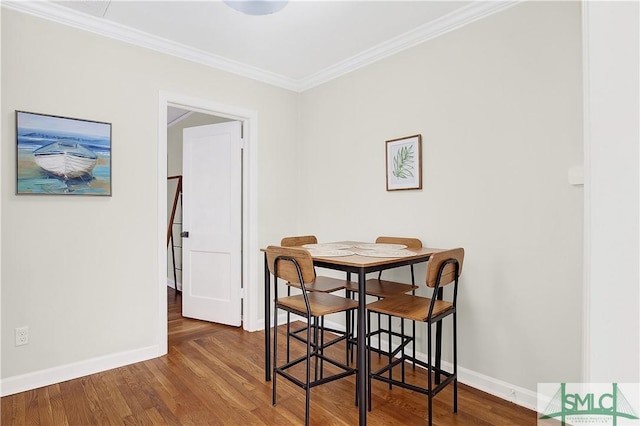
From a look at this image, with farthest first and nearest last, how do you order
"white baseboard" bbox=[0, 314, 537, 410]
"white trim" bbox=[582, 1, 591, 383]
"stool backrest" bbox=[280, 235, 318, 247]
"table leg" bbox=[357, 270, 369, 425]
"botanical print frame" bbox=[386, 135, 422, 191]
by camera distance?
"stool backrest" bbox=[280, 235, 318, 247], "botanical print frame" bbox=[386, 135, 422, 191], "white baseboard" bbox=[0, 314, 537, 410], "table leg" bbox=[357, 270, 369, 425], "white trim" bbox=[582, 1, 591, 383]

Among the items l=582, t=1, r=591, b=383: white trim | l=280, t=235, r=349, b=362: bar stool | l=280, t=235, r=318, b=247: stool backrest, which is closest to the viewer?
l=582, t=1, r=591, b=383: white trim

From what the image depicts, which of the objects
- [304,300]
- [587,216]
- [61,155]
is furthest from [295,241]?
[587,216]

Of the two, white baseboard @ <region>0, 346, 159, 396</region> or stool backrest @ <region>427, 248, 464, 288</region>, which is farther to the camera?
white baseboard @ <region>0, 346, 159, 396</region>

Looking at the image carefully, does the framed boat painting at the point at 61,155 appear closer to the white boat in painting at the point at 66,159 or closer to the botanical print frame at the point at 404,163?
the white boat in painting at the point at 66,159

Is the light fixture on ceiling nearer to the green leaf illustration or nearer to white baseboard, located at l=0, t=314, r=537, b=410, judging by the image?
the green leaf illustration

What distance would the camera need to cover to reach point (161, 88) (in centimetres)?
291

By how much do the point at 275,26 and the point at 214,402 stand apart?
263 cm

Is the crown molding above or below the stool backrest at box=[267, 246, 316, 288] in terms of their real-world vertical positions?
above

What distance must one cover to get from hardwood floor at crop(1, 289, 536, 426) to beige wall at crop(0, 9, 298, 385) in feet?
0.93

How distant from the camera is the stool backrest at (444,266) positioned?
183cm

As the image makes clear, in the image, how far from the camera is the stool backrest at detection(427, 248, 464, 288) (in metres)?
1.83

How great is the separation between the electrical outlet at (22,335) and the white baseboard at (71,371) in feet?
0.70

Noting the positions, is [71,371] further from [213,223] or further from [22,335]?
[213,223]

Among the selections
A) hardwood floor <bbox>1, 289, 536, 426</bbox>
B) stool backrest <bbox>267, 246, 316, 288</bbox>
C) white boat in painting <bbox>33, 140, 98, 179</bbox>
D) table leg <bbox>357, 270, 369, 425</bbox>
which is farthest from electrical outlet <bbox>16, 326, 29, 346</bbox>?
table leg <bbox>357, 270, 369, 425</bbox>
